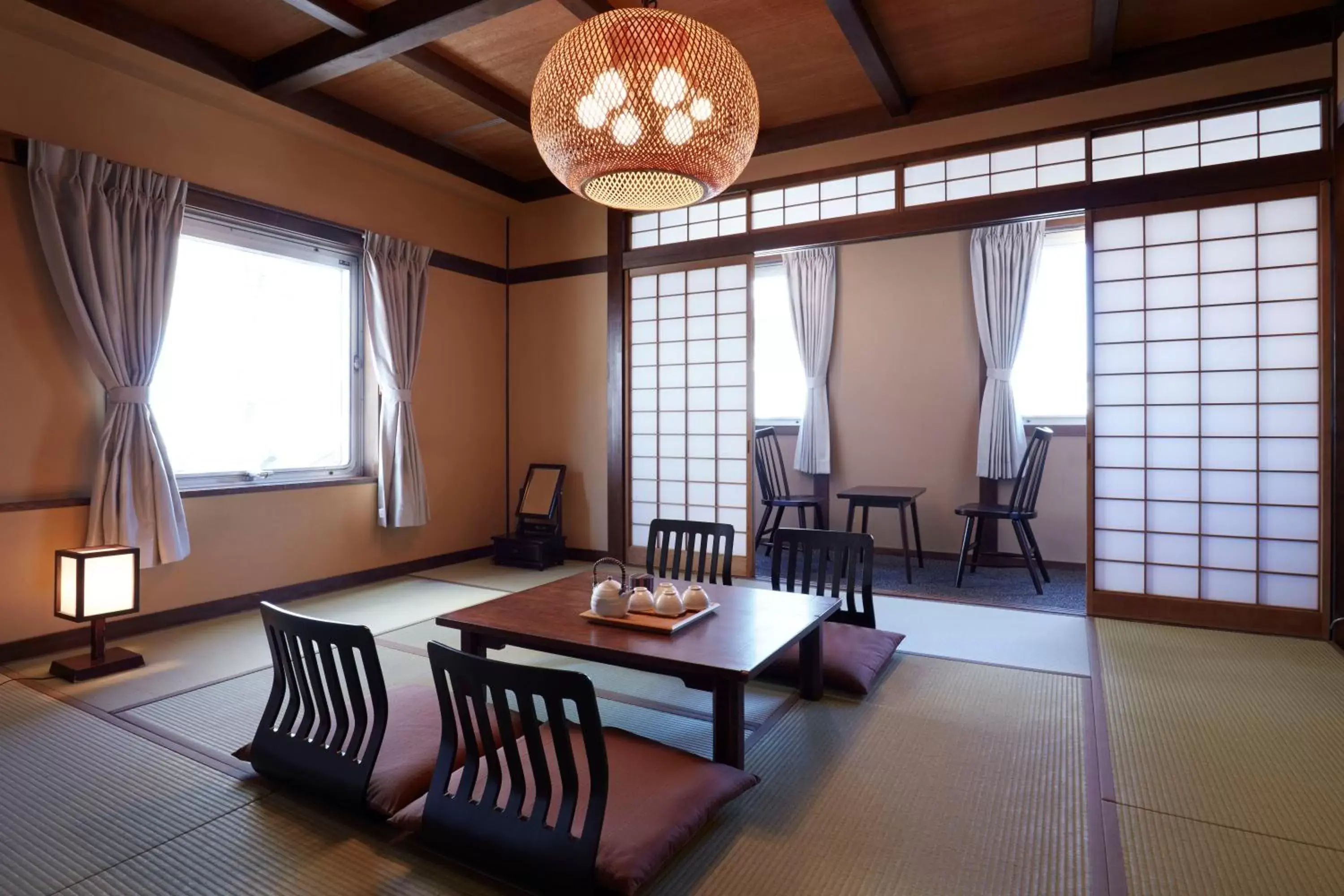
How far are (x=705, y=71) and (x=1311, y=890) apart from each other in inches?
98.7

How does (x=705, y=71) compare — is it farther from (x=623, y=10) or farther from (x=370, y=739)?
(x=370, y=739)

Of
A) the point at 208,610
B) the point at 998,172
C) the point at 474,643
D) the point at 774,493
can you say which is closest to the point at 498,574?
the point at 208,610

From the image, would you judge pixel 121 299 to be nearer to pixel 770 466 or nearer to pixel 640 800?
pixel 640 800

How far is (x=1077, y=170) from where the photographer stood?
13.2 ft

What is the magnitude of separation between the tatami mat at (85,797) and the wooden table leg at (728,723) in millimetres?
1319

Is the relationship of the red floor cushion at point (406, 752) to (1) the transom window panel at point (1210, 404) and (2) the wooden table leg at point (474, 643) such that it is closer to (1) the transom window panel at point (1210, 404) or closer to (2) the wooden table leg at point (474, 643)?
(2) the wooden table leg at point (474, 643)

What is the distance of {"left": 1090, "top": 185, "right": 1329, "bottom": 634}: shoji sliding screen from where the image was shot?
3572 millimetres

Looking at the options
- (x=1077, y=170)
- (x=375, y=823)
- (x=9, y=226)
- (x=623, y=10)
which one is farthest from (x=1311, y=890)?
(x=9, y=226)

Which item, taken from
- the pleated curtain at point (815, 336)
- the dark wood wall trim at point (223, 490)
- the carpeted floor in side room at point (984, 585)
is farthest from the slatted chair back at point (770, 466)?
the dark wood wall trim at point (223, 490)

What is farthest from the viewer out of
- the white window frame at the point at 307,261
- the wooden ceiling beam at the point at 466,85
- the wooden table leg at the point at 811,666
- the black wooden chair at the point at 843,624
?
the white window frame at the point at 307,261

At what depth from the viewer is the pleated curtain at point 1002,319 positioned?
5492 millimetres

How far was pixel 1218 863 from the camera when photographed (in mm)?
1728

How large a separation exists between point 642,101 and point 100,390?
10.1 ft

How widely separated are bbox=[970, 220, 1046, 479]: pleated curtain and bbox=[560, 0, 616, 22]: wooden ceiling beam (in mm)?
3493
